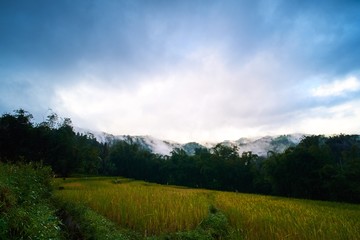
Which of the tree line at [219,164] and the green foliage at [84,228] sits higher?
the tree line at [219,164]

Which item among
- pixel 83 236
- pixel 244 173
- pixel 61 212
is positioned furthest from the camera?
pixel 244 173

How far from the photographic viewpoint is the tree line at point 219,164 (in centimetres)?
4791

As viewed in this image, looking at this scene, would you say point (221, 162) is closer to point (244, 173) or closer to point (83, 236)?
point (244, 173)

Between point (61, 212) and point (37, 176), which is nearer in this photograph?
point (61, 212)

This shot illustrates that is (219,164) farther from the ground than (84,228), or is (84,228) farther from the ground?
(219,164)

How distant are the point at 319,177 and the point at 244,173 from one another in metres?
26.6

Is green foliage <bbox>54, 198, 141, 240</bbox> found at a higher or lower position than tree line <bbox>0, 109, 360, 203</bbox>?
lower

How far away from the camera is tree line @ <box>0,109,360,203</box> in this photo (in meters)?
47.9

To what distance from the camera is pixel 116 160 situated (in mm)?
98625

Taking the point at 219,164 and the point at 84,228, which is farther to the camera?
the point at 219,164

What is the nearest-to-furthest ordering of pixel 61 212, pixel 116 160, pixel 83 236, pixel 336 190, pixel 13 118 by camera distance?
pixel 83 236, pixel 61 212, pixel 336 190, pixel 13 118, pixel 116 160

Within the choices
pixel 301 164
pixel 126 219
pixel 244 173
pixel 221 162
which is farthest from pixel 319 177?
pixel 126 219

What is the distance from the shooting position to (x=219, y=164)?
3093 inches

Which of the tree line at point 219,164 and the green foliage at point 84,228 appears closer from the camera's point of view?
the green foliage at point 84,228
